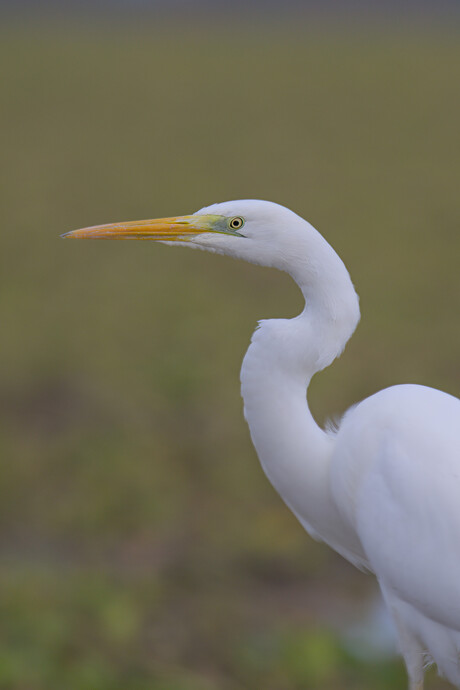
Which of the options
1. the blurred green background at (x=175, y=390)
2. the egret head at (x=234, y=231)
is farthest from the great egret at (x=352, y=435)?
the blurred green background at (x=175, y=390)

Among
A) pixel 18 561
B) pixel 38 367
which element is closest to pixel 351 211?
pixel 38 367

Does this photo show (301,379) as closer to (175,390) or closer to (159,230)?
(159,230)

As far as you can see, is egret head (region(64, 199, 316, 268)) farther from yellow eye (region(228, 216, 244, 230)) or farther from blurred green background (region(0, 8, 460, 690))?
blurred green background (region(0, 8, 460, 690))

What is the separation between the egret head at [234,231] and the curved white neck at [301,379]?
6cm

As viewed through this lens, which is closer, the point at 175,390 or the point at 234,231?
the point at 234,231

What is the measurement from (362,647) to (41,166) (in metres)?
13.3

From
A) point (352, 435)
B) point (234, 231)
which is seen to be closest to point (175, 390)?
point (352, 435)

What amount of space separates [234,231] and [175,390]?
3.53m

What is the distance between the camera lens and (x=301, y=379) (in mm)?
2252

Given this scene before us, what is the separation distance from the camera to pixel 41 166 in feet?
50.3

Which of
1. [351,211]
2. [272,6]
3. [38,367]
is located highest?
[272,6]

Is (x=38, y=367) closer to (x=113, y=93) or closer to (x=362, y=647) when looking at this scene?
(x=362, y=647)

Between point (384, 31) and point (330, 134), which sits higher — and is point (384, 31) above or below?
above

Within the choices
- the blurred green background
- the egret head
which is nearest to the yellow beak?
the egret head
